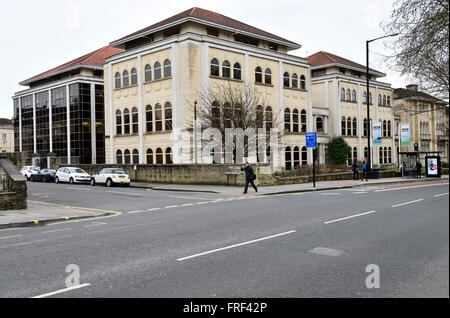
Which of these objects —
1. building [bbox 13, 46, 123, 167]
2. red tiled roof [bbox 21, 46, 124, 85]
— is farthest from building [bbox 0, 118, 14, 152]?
building [bbox 13, 46, 123, 167]

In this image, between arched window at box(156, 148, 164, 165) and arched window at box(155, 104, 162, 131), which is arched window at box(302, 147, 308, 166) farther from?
arched window at box(155, 104, 162, 131)

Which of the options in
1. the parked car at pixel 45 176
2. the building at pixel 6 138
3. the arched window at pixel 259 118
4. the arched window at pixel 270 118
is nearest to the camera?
the arched window at pixel 259 118

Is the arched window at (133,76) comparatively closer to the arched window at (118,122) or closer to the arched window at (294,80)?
the arched window at (118,122)

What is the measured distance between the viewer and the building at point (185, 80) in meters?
37.3

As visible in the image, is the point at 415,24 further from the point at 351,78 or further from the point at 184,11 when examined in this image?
the point at 351,78

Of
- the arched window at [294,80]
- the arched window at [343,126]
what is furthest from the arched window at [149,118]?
the arched window at [343,126]

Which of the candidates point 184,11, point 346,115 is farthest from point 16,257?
point 346,115

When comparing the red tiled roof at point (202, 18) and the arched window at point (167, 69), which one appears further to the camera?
the red tiled roof at point (202, 18)

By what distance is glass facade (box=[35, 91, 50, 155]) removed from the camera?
58.8m

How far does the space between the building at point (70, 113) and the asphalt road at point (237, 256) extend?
4353 cm

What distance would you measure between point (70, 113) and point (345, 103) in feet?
123

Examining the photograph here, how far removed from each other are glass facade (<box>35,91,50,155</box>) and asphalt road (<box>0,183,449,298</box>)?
166ft

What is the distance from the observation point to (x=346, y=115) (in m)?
58.5

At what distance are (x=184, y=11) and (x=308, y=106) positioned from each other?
59.3 ft
